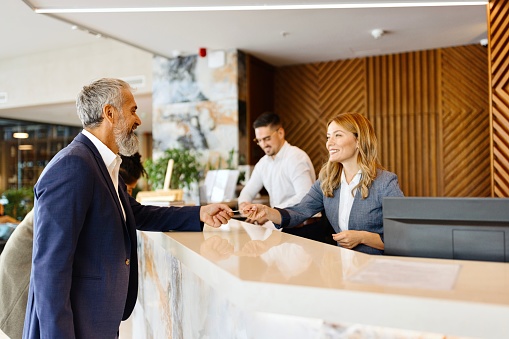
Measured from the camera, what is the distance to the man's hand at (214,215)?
8.27 feet

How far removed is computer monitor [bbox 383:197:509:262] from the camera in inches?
64.7

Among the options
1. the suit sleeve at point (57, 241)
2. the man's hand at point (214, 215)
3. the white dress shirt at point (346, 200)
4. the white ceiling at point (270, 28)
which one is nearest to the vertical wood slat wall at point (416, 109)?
the white ceiling at point (270, 28)

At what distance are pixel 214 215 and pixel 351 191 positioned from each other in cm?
82

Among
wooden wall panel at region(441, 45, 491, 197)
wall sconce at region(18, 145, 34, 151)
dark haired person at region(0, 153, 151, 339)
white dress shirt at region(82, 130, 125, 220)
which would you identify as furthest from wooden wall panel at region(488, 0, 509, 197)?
wall sconce at region(18, 145, 34, 151)

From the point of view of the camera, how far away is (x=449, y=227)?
170 centimetres

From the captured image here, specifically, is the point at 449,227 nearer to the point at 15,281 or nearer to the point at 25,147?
the point at 15,281

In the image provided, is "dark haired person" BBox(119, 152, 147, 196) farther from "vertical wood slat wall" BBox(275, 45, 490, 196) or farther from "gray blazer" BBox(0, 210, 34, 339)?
"vertical wood slat wall" BBox(275, 45, 490, 196)

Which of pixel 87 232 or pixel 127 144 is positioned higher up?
pixel 127 144

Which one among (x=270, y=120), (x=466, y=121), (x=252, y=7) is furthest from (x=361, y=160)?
(x=466, y=121)

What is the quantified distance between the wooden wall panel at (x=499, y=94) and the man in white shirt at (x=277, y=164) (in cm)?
256

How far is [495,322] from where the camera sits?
3.41 ft

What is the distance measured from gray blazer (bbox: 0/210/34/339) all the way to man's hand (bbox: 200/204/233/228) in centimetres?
88

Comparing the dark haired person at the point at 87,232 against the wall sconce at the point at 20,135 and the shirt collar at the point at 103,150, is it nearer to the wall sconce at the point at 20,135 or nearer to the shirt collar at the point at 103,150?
the shirt collar at the point at 103,150

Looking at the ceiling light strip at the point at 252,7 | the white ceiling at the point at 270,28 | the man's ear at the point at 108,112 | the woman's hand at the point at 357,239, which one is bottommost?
the woman's hand at the point at 357,239
